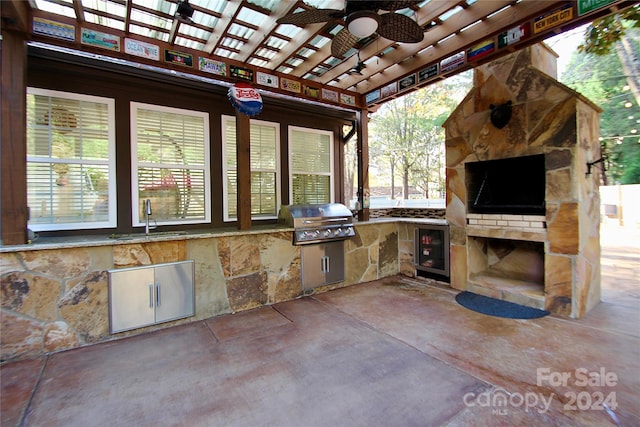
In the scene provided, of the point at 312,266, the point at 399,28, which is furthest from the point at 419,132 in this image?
the point at 399,28

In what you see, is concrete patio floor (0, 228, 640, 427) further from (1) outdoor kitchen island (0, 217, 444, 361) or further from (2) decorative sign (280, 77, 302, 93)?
(2) decorative sign (280, 77, 302, 93)

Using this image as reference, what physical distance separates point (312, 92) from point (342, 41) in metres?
1.85

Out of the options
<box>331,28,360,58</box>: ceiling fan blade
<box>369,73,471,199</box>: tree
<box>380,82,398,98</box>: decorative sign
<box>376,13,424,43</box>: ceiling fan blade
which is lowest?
<box>376,13,424,43</box>: ceiling fan blade

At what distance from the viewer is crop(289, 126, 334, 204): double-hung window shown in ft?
18.3

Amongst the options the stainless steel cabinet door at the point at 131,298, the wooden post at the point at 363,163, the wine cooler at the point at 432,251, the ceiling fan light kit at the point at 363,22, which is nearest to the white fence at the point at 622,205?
the wine cooler at the point at 432,251

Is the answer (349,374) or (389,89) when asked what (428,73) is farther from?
(349,374)

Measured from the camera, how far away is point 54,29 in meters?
2.96

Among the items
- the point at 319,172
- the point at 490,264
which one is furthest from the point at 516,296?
the point at 319,172

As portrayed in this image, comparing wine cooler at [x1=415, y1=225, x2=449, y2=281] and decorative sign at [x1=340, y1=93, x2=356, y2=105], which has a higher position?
decorative sign at [x1=340, y1=93, x2=356, y2=105]

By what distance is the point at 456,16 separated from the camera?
10.4 feet

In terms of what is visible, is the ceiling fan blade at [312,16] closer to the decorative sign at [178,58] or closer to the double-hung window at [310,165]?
the decorative sign at [178,58]

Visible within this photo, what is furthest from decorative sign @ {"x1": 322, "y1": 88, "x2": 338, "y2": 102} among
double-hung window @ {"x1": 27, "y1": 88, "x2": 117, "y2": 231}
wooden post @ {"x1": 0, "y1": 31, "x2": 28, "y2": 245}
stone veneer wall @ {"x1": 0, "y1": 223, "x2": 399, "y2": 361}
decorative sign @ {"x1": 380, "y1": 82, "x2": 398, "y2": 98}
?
wooden post @ {"x1": 0, "y1": 31, "x2": 28, "y2": 245}

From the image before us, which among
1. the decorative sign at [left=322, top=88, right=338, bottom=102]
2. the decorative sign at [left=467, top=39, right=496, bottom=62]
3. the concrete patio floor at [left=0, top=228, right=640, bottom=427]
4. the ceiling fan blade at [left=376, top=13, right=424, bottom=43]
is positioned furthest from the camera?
the decorative sign at [left=322, top=88, right=338, bottom=102]

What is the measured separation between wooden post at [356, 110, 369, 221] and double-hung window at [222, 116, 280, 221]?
1.52 m
